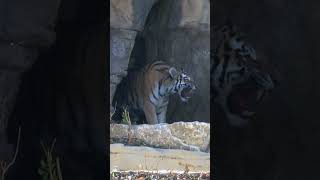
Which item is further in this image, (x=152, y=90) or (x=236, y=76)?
(x=152, y=90)

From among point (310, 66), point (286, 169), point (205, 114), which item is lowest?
point (286, 169)

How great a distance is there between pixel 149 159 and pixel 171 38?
97 centimetres

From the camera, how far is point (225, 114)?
197 inches

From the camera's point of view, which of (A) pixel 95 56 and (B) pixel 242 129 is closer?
(B) pixel 242 129

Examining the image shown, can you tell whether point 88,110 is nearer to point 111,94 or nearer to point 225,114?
point 111,94

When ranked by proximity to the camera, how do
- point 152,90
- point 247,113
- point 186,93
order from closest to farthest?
point 247,113, point 186,93, point 152,90

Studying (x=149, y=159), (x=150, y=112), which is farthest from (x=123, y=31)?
(x=149, y=159)

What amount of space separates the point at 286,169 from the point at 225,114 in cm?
61

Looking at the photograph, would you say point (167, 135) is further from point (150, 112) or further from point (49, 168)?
point (49, 168)

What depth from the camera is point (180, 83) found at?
17.2ft

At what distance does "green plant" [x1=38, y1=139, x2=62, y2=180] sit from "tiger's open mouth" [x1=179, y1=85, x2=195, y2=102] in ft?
3.67

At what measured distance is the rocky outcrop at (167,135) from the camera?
199 inches

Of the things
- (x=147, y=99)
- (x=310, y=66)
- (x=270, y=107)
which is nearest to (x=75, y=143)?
(x=147, y=99)

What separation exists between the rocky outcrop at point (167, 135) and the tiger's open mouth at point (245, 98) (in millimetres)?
254
